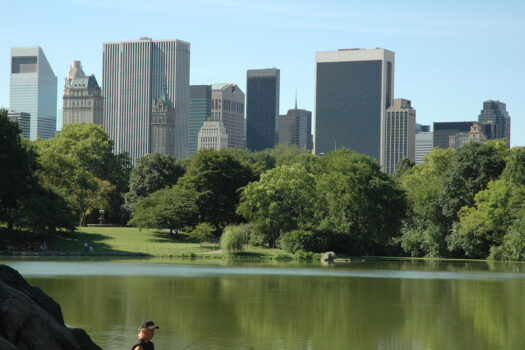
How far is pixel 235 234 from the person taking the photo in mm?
60375

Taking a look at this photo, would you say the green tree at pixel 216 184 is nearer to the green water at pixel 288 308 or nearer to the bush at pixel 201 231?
the bush at pixel 201 231

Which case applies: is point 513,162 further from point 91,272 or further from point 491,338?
point 491,338

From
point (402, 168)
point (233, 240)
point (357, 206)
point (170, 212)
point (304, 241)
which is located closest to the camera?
point (233, 240)

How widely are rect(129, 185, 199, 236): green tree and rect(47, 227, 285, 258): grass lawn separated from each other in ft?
4.32

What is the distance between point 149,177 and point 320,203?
2502 centimetres

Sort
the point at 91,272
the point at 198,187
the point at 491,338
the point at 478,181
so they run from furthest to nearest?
A: the point at 198,187, the point at 478,181, the point at 91,272, the point at 491,338

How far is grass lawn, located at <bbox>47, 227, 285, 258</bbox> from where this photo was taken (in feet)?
198

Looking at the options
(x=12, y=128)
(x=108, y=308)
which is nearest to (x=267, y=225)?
(x=12, y=128)

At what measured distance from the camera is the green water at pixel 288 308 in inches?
720

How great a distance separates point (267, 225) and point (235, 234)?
6311 mm

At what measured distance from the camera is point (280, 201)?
66.0 m

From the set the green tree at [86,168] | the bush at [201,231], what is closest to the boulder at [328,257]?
the bush at [201,231]

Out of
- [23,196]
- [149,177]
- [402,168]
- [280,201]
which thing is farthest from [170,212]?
[402,168]

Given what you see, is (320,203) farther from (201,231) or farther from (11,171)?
(11,171)
